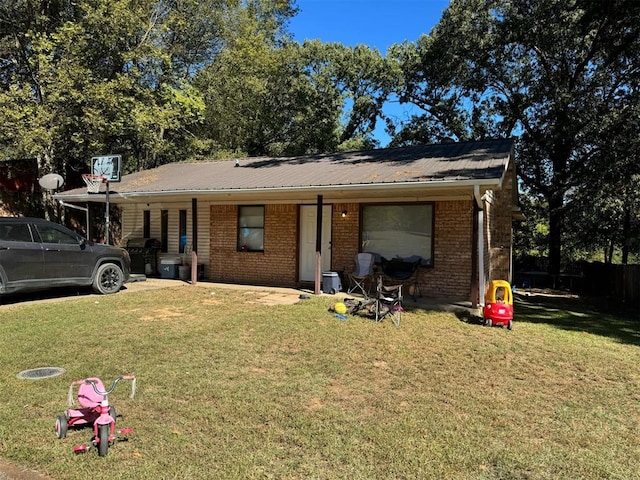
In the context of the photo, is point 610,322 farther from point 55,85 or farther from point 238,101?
point 238,101

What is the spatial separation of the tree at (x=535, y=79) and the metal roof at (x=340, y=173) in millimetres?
9444

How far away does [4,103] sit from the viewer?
1442 centimetres

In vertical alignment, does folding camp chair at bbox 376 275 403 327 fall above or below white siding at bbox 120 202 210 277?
below

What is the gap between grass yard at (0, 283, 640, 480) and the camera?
3.08 metres

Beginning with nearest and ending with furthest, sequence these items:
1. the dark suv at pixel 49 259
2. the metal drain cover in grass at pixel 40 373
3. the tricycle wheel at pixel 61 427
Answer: the tricycle wheel at pixel 61 427, the metal drain cover in grass at pixel 40 373, the dark suv at pixel 49 259

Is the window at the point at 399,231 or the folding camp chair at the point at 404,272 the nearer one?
the folding camp chair at the point at 404,272

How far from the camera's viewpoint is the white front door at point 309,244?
1173 cm

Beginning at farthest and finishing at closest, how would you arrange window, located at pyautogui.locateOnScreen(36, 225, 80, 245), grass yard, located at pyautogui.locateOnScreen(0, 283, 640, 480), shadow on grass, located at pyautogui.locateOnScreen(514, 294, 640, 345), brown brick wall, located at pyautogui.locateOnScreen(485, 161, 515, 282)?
brown brick wall, located at pyautogui.locateOnScreen(485, 161, 515, 282) → window, located at pyautogui.locateOnScreen(36, 225, 80, 245) → shadow on grass, located at pyautogui.locateOnScreen(514, 294, 640, 345) → grass yard, located at pyautogui.locateOnScreen(0, 283, 640, 480)

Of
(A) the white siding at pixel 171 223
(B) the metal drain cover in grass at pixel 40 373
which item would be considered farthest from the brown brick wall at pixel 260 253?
(B) the metal drain cover in grass at pixel 40 373

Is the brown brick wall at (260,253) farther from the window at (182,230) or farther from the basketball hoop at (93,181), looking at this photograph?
the basketball hoop at (93,181)

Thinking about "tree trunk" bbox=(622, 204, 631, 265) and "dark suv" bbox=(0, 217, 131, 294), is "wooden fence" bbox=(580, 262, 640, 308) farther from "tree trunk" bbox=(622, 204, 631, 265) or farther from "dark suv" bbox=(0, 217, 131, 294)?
"dark suv" bbox=(0, 217, 131, 294)

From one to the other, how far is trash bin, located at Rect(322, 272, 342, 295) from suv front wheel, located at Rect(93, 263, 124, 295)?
15.3 feet

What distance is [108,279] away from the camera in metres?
10.2

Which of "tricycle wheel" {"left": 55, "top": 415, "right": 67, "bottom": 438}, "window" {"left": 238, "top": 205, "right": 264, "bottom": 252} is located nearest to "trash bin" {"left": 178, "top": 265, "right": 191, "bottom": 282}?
"window" {"left": 238, "top": 205, "right": 264, "bottom": 252}
